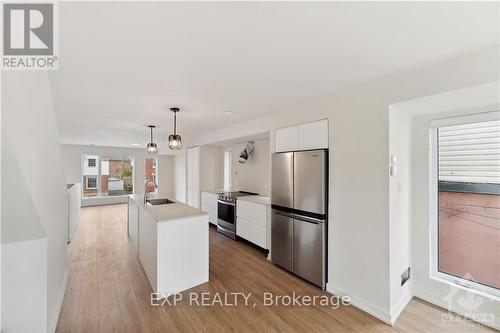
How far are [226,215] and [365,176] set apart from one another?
3.17 metres

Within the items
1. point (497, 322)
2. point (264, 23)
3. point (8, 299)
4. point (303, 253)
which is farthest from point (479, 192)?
point (8, 299)

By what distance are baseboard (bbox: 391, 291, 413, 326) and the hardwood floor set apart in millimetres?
39

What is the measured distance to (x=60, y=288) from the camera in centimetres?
244

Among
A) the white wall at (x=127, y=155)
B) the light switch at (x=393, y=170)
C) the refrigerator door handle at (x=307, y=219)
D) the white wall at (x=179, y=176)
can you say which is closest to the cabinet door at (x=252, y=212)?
the refrigerator door handle at (x=307, y=219)

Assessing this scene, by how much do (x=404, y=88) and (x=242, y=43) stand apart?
5.23 feet

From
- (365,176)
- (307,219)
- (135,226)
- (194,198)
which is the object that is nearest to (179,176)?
(194,198)

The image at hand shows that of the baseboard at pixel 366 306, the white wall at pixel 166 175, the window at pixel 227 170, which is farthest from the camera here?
the white wall at pixel 166 175

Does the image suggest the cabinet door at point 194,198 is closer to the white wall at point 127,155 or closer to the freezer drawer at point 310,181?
the freezer drawer at point 310,181

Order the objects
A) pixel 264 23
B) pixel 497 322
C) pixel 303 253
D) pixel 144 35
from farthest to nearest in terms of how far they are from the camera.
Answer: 1. pixel 303 253
2. pixel 497 322
3. pixel 144 35
4. pixel 264 23

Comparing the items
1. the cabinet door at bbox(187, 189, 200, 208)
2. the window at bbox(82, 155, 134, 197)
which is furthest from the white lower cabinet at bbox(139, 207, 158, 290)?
the window at bbox(82, 155, 134, 197)

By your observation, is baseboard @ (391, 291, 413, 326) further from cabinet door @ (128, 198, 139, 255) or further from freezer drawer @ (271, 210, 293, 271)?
cabinet door @ (128, 198, 139, 255)

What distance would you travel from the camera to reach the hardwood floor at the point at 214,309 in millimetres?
2068

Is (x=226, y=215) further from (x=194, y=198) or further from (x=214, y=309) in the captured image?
(x=214, y=309)

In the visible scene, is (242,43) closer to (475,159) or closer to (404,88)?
(404,88)
